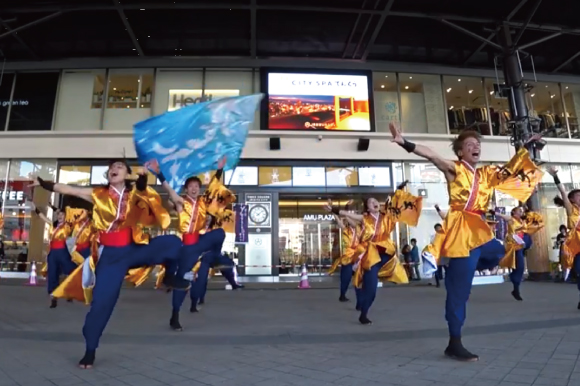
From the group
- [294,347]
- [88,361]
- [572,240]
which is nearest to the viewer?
[88,361]

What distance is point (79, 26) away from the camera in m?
16.2

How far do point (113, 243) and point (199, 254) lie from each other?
2188mm

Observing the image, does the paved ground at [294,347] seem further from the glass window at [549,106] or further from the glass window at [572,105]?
the glass window at [572,105]

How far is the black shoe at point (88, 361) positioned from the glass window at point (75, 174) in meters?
14.7

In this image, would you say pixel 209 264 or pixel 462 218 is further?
pixel 209 264

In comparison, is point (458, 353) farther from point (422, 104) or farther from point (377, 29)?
point (422, 104)

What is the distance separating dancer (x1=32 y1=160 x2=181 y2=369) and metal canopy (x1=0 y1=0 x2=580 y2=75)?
12036 mm

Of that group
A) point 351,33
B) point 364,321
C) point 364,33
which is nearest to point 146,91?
point 351,33

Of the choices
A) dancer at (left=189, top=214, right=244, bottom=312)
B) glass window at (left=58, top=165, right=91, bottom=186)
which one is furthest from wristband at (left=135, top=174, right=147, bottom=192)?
glass window at (left=58, top=165, right=91, bottom=186)

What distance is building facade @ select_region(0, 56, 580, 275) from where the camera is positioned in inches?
669

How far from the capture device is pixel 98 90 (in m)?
18.0

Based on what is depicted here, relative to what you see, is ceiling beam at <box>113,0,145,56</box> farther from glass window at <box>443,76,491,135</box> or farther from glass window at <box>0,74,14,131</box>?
glass window at <box>443,76,491,135</box>

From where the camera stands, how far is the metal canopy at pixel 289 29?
49.0 ft

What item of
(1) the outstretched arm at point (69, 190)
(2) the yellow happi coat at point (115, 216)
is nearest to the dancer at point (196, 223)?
(2) the yellow happi coat at point (115, 216)
